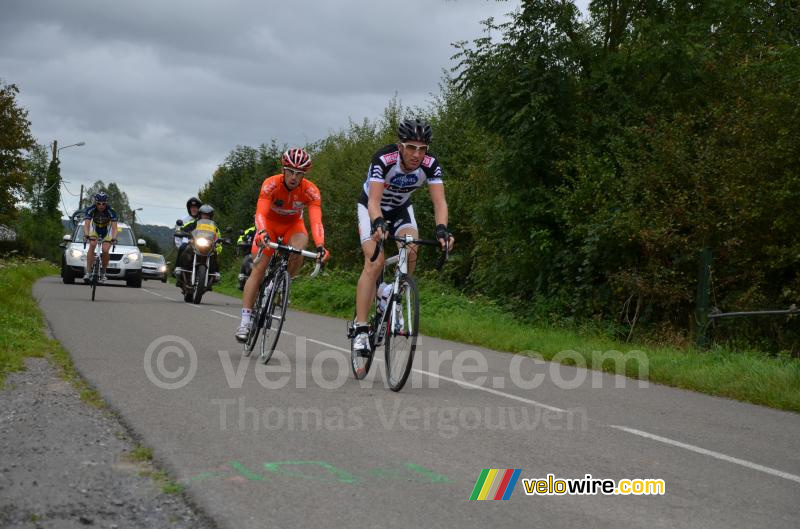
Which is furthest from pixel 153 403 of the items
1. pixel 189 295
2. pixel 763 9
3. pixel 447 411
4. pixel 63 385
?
pixel 763 9

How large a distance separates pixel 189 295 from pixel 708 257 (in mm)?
10926

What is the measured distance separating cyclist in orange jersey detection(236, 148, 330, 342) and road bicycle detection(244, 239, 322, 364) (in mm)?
77

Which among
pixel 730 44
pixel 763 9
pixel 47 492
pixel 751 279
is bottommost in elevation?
pixel 47 492

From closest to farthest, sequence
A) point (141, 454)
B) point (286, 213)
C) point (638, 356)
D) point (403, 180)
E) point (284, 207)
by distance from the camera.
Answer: point (141, 454)
point (403, 180)
point (284, 207)
point (286, 213)
point (638, 356)

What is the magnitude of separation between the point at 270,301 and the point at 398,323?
2114 millimetres

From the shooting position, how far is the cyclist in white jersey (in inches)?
Answer: 288

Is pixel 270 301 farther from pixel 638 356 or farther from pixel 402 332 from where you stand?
pixel 638 356

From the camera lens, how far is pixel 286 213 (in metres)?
9.45

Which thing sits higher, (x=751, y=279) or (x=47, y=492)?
(x=751, y=279)

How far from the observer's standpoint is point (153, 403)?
6.15m

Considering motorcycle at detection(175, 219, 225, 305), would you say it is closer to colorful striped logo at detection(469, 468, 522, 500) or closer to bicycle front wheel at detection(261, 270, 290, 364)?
bicycle front wheel at detection(261, 270, 290, 364)


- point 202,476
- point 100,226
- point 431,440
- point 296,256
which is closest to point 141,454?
point 202,476

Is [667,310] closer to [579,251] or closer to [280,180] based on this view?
[579,251]

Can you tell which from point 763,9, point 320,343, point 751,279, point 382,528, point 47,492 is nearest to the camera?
point 382,528
